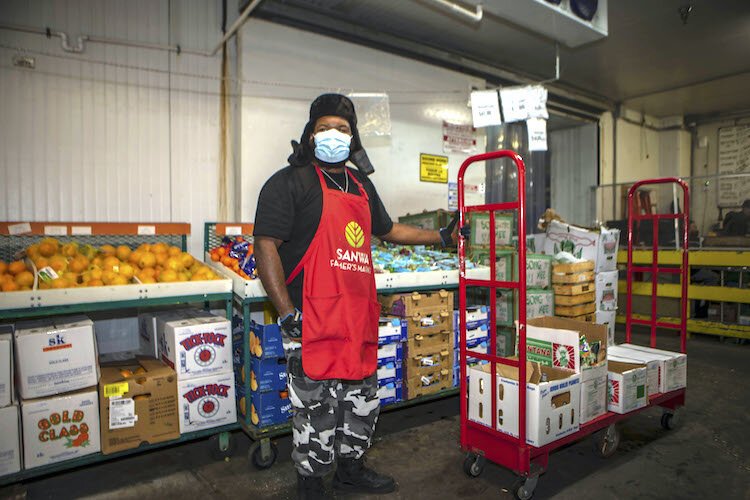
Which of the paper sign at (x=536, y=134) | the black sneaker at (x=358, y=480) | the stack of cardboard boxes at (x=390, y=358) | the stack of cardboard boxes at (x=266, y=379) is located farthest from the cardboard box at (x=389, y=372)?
the paper sign at (x=536, y=134)

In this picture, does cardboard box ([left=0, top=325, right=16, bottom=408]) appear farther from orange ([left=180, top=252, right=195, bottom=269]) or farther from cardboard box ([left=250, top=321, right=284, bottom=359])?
cardboard box ([left=250, top=321, right=284, bottom=359])

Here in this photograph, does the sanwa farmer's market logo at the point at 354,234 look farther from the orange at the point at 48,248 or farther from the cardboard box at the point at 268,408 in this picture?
the orange at the point at 48,248

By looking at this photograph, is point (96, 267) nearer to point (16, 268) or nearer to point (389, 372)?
point (16, 268)

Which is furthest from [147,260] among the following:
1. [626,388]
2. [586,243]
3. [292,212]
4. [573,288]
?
[586,243]

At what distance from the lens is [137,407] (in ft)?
9.27

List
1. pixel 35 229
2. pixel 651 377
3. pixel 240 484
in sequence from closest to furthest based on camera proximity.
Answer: pixel 240 484 → pixel 651 377 → pixel 35 229

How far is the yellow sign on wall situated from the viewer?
6043mm

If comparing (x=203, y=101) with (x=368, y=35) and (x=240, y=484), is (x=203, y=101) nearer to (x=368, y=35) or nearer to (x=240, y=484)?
(x=368, y=35)

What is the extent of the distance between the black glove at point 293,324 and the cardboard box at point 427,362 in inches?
60.3

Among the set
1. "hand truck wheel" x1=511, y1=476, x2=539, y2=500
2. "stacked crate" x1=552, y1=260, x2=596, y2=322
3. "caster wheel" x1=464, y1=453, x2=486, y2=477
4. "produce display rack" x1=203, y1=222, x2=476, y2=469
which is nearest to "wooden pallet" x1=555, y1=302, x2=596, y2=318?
"stacked crate" x1=552, y1=260, x2=596, y2=322

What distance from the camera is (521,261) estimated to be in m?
2.50

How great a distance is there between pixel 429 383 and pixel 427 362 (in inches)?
6.9

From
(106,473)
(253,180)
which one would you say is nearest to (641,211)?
(253,180)

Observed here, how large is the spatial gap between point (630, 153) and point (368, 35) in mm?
6960
